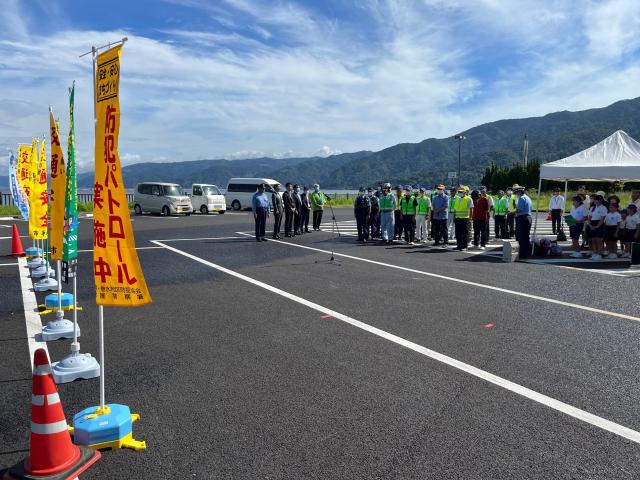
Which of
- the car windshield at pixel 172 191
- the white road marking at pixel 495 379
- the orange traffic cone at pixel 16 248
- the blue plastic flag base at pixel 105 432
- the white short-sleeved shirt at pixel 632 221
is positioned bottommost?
the white road marking at pixel 495 379

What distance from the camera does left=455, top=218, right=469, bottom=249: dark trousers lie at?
14914mm

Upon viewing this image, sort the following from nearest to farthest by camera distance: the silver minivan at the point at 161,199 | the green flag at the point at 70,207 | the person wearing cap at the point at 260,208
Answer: the green flag at the point at 70,207
the person wearing cap at the point at 260,208
the silver minivan at the point at 161,199

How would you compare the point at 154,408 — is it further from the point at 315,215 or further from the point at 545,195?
the point at 545,195

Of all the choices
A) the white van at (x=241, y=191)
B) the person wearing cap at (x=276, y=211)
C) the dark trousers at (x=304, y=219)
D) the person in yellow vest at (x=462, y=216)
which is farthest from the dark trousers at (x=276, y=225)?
the white van at (x=241, y=191)

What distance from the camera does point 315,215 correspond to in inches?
823

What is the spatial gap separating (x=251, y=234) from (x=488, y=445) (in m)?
16.4

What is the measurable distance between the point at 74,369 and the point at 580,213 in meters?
13.8

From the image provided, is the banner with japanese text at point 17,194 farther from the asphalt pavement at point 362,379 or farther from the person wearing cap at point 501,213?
the person wearing cap at point 501,213

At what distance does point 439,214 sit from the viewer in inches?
611

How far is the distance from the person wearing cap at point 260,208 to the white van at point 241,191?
18006 millimetres

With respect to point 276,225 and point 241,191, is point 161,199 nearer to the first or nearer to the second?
point 241,191

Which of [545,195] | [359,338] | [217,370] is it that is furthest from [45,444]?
[545,195]

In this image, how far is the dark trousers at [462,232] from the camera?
48.9ft

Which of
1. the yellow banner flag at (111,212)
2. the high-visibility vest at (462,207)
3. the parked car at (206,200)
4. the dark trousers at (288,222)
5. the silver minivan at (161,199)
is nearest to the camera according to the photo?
the yellow banner flag at (111,212)
